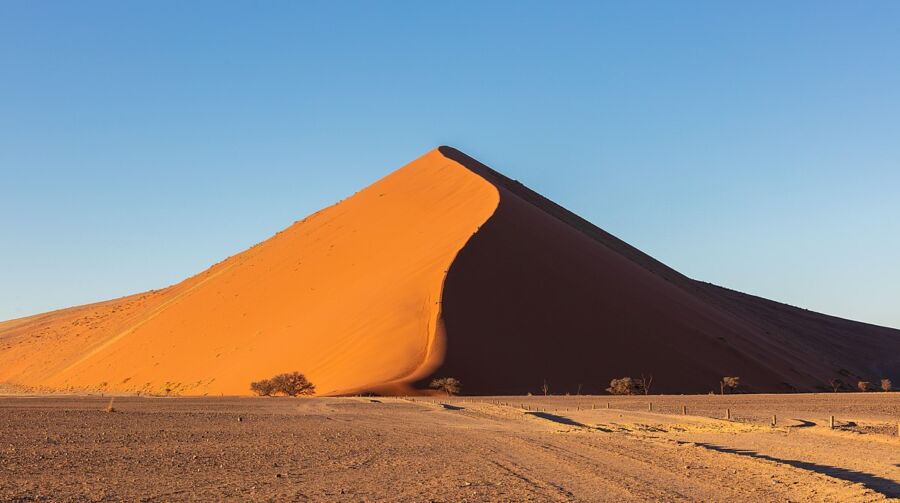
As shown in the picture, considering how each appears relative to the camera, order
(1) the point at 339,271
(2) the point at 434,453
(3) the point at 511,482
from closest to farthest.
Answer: (3) the point at 511,482 < (2) the point at 434,453 < (1) the point at 339,271

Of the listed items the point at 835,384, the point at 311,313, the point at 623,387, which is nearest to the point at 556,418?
the point at 623,387

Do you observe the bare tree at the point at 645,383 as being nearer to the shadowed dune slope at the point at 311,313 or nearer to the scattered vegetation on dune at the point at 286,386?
the shadowed dune slope at the point at 311,313

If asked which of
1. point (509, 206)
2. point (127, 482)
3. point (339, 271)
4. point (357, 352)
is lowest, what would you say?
point (127, 482)

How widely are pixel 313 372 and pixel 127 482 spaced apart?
25638mm

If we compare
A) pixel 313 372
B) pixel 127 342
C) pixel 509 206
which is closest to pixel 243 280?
pixel 127 342

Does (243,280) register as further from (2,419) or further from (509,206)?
(2,419)

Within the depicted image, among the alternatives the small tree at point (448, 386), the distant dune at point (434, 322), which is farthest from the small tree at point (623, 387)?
the small tree at point (448, 386)

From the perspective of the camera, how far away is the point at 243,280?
5556cm

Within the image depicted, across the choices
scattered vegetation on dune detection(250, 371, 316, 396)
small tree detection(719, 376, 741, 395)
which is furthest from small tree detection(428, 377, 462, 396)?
small tree detection(719, 376, 741, 395)

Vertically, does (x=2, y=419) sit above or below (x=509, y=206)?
below

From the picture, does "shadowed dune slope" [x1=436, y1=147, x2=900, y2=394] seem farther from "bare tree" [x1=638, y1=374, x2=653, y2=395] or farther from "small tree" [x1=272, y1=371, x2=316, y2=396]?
"small tree" [x1=272, y1=371, x2=316, y2=396]

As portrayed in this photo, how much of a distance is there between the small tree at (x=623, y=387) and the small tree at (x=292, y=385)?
10667 mm

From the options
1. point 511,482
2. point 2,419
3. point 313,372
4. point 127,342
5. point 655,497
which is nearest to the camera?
point 655,497

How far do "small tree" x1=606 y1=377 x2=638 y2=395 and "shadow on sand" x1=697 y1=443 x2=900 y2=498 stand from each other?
718 inches
